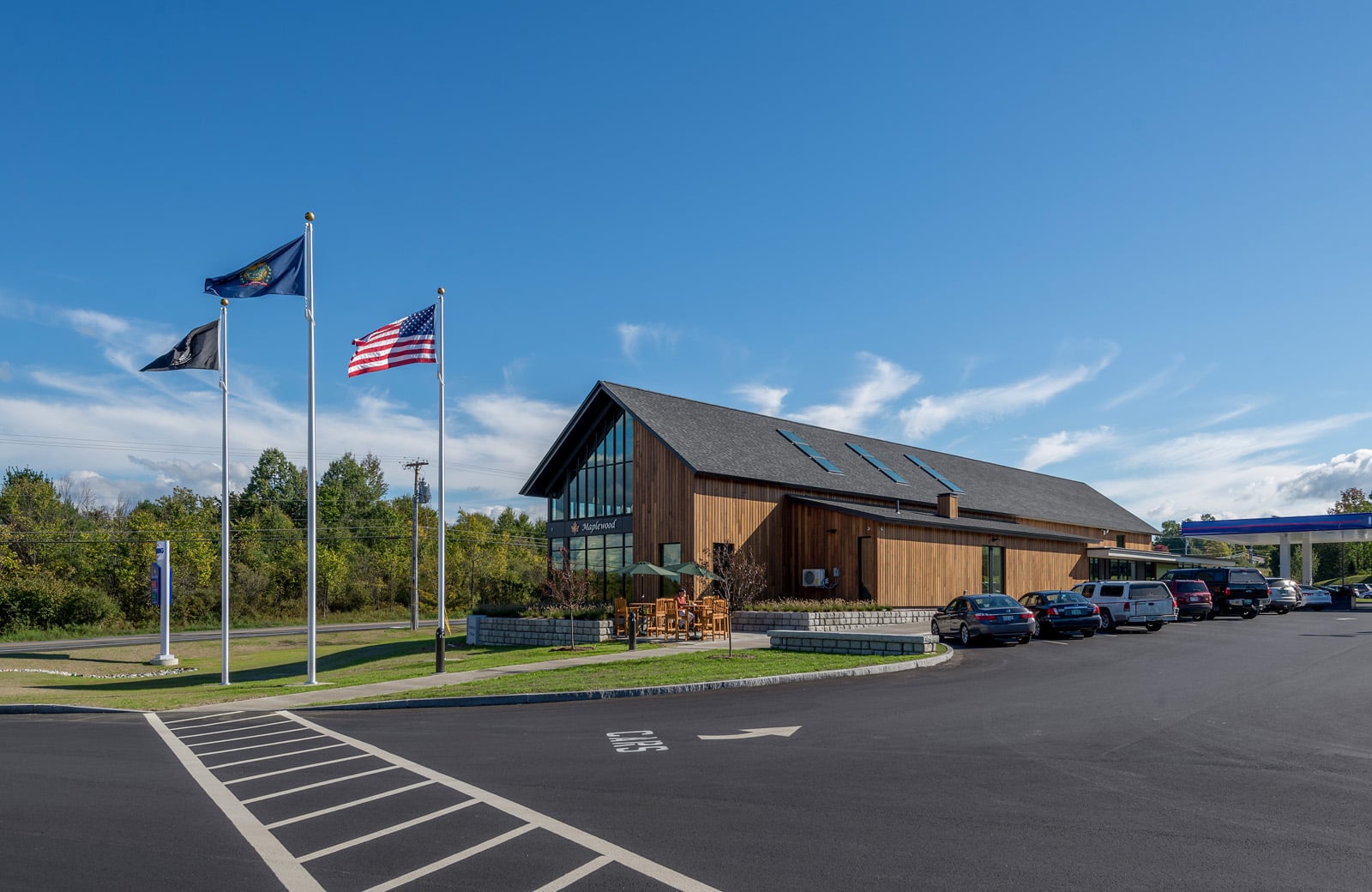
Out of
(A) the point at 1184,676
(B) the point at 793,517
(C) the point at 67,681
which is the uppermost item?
(B) the point at 793,517

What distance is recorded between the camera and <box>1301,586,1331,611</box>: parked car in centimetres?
4975

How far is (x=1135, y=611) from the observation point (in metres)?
30.4

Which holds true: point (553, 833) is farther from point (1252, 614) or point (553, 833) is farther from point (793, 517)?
point (1252, 614)

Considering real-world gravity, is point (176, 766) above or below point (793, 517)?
below

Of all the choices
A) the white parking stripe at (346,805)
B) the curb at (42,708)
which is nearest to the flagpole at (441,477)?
the curb at (42,708)

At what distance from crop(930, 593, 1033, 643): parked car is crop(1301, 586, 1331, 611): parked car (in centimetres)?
3188

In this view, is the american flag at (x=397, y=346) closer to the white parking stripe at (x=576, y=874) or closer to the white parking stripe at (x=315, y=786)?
the white parking stripe at (x=315, y=786)

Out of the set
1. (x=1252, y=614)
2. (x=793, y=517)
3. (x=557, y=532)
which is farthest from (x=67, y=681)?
(x=1252, y=614)

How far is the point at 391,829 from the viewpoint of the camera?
7.85 metres

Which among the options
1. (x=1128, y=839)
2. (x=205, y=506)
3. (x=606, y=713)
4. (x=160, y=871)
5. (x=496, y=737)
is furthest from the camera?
(x=205, y=506)

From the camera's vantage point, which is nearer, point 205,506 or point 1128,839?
point 1128,839

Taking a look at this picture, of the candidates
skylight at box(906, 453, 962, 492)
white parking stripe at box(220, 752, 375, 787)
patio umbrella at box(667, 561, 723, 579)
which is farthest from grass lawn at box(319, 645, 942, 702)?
skylight at box(906, 453, 962, 492)

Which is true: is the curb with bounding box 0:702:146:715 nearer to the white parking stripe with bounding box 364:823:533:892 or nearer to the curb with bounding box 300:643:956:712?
the curb with bounding box 300:643:956:712

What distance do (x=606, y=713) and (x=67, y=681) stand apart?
22383 millimetres
